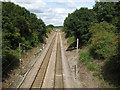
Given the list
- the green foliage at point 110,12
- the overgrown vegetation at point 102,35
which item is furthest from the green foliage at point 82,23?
the green foliage at point 110,12

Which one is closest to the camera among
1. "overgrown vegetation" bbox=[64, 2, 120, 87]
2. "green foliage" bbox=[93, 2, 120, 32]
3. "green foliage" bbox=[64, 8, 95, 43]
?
"overgrown vegetation" bbox=[64, 2, 120, 87]

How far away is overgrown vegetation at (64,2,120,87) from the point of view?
1338cm

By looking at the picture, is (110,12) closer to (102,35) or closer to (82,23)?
(82,23)

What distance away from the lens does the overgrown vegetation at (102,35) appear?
43.9 ft

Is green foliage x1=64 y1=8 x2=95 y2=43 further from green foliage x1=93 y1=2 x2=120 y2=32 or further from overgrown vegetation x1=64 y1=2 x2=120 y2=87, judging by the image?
green foliage x1=93 y1=2 x2=120 y2=32

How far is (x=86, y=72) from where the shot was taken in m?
17.5

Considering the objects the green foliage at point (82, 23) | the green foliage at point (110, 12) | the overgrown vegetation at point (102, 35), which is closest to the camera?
the overgrown vegetation at point (102, 35)

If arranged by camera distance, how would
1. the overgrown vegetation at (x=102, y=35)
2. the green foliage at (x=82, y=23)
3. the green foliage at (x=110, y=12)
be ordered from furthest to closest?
the green foliage at (x=82, y=23), the green foliage at (x=110, y=12), the overgrown vegetation at (x=102, y=35)

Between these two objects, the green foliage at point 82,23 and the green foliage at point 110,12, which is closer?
the green foliage at point 110,12

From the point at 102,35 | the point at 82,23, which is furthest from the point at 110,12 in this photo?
the point at 102,35

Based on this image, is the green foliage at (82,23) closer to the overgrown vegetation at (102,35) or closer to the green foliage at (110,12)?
the overgrown vegetation at (102,35)

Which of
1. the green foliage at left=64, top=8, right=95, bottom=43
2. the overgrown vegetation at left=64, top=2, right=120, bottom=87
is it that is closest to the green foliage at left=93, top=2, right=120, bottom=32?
the overgrown vegetation at left=64, top=2, right=120, bottom=87

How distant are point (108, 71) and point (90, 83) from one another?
254cm

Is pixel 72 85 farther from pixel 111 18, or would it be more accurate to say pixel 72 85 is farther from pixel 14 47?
pixel 111 18
